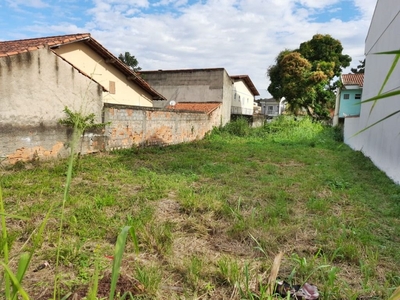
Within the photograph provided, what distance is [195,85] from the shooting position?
1667cm

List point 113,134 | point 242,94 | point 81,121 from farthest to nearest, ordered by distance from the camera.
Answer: point 242,94 < point 113,134 < point 81,121

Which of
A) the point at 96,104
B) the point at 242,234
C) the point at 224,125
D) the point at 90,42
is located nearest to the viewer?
the point at 242,234

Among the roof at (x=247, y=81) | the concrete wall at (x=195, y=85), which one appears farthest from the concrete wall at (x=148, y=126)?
the roof at (x=247, y=81)

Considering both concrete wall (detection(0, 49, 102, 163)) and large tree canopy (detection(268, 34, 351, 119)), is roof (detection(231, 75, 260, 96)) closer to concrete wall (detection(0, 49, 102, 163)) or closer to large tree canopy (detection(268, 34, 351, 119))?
large tree canopy (detection(268, 34, 351, 119))

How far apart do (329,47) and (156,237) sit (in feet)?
76.2

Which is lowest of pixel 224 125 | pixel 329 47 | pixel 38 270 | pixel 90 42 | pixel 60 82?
pixel 38 270

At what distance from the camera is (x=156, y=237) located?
9.11 feet

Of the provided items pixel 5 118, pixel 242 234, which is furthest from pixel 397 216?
pixel 5 118

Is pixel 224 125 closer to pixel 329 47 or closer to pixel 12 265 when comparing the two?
pixel 329 47

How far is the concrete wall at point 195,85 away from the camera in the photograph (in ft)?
52.5

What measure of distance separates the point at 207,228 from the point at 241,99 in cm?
1910

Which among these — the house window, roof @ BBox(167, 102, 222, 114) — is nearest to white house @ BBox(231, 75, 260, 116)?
roof @ BBox(167, 102, 222, 114)

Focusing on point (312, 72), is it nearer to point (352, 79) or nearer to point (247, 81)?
point (352, 79)

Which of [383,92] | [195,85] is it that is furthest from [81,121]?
[195,85]
